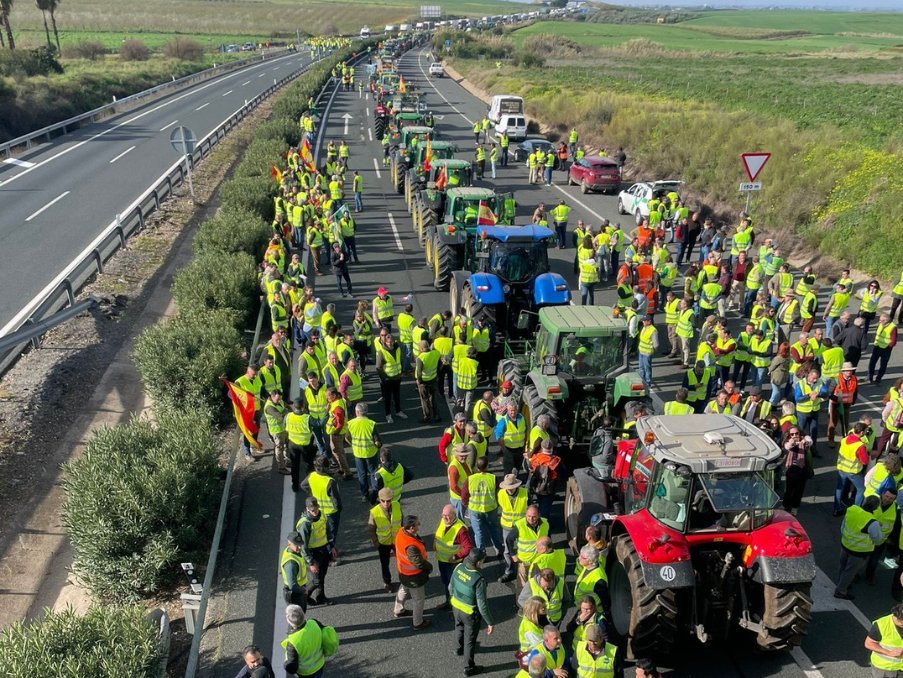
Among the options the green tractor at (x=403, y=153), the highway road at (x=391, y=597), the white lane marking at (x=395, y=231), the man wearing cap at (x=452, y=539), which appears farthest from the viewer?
the green tractor at (x=403, y=153)

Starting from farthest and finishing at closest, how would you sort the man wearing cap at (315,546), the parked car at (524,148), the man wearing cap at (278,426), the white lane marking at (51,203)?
the parked car at (524,148)
the white lane marking at (51,203)
the man wearing cap at (278,426)
the man wearing cap at (315,546)

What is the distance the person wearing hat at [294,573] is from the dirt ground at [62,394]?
132 cm

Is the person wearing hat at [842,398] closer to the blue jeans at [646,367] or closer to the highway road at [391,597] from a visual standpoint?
the highway road at [391,597]

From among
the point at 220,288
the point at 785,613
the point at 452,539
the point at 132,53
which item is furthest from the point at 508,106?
the point at 132,53

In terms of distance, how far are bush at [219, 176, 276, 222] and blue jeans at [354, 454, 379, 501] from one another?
1246 cm

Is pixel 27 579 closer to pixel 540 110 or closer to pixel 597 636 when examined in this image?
pixel 597 636

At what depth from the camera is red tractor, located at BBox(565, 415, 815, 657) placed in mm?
6512

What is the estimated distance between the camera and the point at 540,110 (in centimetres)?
4300

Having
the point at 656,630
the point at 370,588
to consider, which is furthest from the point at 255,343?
the point at 656,630

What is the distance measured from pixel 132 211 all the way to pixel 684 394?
56.4 ft

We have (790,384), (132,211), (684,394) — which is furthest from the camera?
(132,211)

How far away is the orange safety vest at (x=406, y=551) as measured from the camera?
738 centimetres

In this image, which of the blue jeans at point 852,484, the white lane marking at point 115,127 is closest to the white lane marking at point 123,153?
the white lane marking at point 115,127

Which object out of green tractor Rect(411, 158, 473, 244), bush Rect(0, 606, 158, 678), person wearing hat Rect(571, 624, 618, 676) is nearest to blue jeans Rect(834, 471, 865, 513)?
person wearing hat Rect(571, 624, 618, 676)
